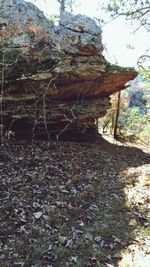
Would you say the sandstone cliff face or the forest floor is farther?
the sandstone cliff face

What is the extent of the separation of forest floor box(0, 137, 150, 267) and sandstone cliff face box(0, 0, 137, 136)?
1.45 meters

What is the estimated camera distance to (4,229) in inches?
252

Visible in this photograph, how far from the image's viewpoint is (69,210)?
746 cm

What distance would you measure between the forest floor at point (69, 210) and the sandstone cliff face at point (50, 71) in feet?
4.76

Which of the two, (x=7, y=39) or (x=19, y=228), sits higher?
(x=7, y=39)

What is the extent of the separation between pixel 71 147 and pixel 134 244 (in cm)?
683

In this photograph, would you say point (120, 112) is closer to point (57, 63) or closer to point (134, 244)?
point (57, 63)

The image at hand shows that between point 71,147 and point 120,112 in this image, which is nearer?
point 71,147

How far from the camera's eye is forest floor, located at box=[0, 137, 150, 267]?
5828 millimetres

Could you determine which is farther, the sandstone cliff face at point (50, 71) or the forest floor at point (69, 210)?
the sandstone cliff face at point (50, 71)

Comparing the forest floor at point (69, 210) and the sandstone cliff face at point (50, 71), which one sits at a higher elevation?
the sandstone cliff face at point (50, 71)

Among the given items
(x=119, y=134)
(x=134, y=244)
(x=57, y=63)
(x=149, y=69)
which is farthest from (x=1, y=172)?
(x=119, y=134)

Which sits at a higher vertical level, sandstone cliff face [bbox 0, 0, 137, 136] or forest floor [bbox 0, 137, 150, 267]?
sandstone cliff face [bbox 0, 0, 137, 136]

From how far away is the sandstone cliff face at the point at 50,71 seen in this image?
11625 millimetres
